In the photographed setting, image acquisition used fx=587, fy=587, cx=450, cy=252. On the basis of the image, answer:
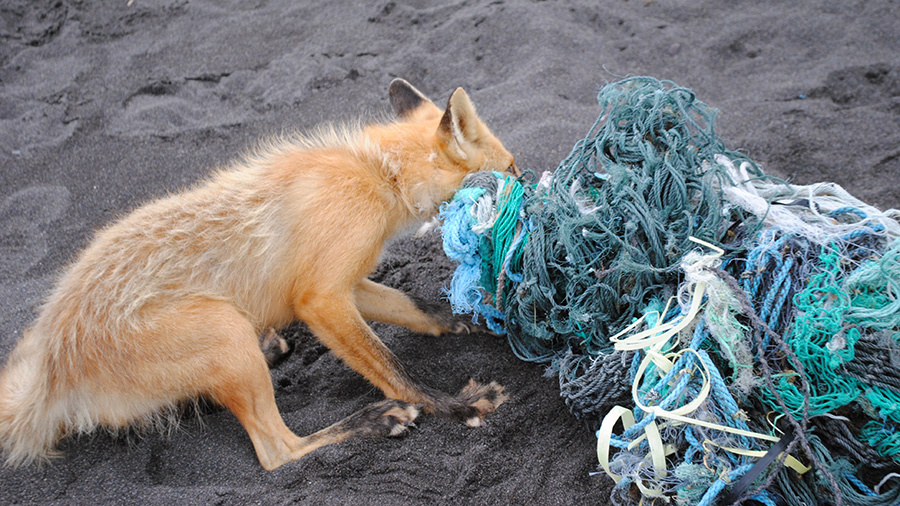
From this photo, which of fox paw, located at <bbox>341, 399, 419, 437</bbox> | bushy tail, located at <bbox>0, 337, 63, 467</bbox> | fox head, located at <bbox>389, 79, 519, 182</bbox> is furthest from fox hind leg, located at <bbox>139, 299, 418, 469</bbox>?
fox head, located at <bbox>389, 79, 519, 182</bbox>

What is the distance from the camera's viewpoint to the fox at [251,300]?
9.37 ft

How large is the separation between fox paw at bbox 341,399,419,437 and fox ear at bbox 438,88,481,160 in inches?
57.8

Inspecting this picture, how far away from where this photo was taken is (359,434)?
2.93 meters

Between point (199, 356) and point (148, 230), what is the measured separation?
31.8 inches

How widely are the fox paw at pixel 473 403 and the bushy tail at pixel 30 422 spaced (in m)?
1.89

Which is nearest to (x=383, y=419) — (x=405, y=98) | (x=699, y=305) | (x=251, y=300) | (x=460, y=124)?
(x=251, y=300)

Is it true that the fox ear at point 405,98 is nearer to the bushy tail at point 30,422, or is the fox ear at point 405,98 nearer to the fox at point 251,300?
the fox at point 251,300

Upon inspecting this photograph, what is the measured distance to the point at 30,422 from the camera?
2826 mm

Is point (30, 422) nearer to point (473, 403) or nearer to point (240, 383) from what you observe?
point (240, 383)

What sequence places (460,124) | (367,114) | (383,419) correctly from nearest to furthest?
(383,419) → (460,124) → (367,114)

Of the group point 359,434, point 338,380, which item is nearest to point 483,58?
point 338,380

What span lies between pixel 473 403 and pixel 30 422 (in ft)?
7.05

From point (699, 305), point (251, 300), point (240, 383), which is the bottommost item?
point (240, 383)

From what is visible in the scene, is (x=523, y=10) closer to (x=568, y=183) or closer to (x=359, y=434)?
(x=568, y=183)
